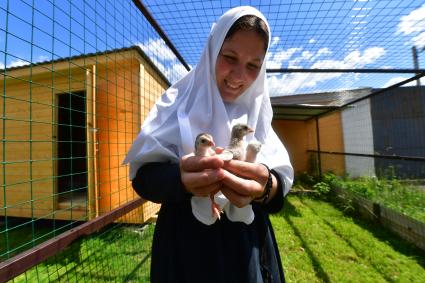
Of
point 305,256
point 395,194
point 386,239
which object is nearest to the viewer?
point 305,256

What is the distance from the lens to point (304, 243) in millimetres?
4285

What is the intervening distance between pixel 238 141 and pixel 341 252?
12.0 ft

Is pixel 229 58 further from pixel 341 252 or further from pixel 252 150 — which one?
pixel 341 252

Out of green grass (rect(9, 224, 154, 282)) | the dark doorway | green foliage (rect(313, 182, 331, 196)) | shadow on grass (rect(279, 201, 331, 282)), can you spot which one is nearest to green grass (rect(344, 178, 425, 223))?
green foliage (rect(313, 182, 331, 196))

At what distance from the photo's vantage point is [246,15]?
3.99ft

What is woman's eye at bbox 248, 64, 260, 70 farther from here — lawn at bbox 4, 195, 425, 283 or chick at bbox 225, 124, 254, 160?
lawn at bbox 4, 195, 425, 283

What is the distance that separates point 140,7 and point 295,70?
105 inches

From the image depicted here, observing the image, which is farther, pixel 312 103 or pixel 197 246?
pixel 312 103

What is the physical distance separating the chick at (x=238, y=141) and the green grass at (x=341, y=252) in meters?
2.79

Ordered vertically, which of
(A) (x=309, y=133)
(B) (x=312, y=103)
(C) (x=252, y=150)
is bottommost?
(C) (x=252, y=150)

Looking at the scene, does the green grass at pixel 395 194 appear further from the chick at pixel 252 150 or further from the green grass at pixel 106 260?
the chick at pixel 252 150

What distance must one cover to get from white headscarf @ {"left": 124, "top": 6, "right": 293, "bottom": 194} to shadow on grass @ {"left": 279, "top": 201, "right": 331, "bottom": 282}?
2.73 meters

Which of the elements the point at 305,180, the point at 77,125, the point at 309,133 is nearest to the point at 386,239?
the point at 305,180

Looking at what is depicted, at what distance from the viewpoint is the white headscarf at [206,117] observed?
3.66 ft
